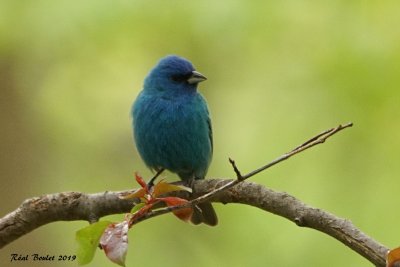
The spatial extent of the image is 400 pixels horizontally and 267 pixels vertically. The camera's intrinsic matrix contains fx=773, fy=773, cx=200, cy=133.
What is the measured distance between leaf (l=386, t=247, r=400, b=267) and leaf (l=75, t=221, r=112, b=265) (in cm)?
101

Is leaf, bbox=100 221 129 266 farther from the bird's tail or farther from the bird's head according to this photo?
the bird's head

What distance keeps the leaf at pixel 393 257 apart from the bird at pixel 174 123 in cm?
260

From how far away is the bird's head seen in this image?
5543mm

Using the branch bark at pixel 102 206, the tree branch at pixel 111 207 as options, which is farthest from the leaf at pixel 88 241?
the branch bark at pixel 102 206

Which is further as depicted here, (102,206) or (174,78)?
(174,78)

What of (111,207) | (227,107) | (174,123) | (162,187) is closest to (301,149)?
(162,187)

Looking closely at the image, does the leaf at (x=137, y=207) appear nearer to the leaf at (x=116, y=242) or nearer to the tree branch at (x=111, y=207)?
the leaf at (x=116, y=242)

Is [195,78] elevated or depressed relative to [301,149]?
elevated

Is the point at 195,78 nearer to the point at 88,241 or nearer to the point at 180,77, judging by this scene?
the point at 180,77

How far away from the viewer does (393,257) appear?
256cm

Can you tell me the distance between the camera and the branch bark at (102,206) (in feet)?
10.6

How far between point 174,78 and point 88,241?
114 inches

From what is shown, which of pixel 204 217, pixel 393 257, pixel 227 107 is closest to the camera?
pixel 393 257

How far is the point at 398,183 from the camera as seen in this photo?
6.56 meters
